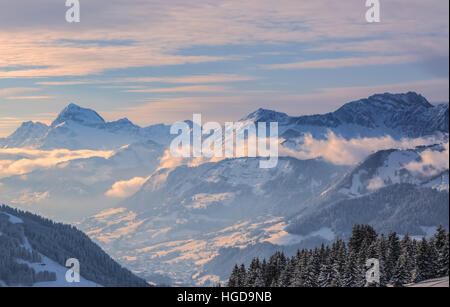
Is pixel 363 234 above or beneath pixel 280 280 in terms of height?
above

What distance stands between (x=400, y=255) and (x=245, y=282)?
4447cm

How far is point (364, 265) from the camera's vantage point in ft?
496

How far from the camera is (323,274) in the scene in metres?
155

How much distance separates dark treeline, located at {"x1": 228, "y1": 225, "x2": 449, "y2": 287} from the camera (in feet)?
484

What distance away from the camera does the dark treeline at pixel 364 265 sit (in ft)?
484
